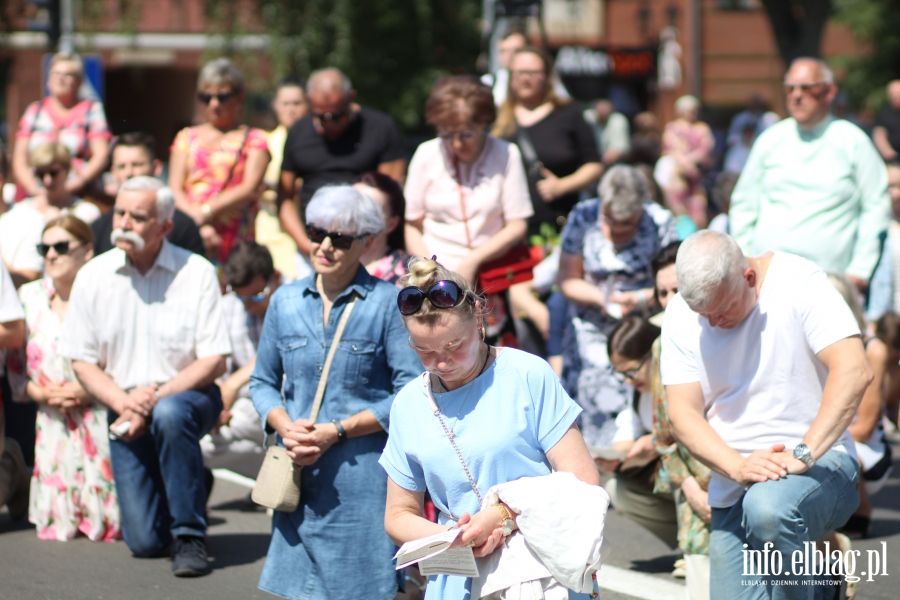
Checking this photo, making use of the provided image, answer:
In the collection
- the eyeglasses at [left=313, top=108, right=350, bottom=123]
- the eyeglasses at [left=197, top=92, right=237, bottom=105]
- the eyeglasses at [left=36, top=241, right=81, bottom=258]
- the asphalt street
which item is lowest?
the asphalt street

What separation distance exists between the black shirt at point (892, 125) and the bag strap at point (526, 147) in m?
6.61

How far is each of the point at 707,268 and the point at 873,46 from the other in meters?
28.0

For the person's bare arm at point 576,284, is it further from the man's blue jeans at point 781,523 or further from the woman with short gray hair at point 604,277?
the man's blue jeans at point 781,523

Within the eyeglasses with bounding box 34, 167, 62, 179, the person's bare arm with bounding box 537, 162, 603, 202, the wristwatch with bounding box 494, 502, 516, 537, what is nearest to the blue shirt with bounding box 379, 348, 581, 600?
the wristwatch with bounding box 494, 502, 516, 537

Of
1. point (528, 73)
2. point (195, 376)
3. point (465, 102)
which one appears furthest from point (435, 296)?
point (528, 73)

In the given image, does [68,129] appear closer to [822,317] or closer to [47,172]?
[47,172]

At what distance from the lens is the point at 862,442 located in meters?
6.40

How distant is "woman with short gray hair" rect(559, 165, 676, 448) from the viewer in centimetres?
701

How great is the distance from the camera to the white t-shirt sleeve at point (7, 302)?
6426 millimetres

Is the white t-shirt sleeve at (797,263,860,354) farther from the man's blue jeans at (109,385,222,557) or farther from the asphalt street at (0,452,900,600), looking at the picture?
the man's blue jeans at (109,385,222,557)

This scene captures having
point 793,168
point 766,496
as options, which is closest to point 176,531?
point 766,496

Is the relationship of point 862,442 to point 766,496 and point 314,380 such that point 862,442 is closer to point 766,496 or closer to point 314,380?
point 766,496

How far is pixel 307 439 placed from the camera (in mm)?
4844

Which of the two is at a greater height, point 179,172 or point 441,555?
point 179,172
